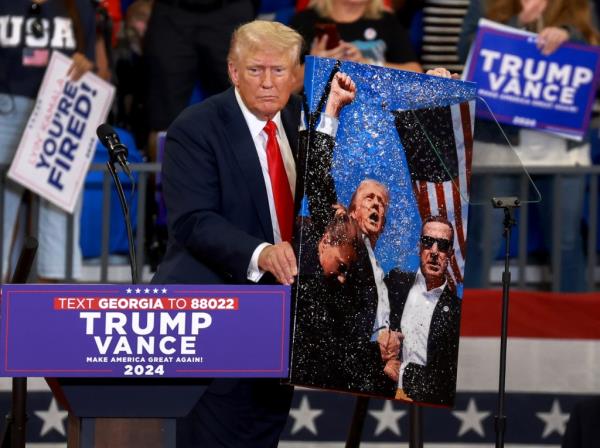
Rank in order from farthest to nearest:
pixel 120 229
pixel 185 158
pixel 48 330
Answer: pixel 120 229 < pixel 185 158 < pixel 48 330

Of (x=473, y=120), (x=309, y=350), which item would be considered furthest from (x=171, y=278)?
(x=473, y=120)

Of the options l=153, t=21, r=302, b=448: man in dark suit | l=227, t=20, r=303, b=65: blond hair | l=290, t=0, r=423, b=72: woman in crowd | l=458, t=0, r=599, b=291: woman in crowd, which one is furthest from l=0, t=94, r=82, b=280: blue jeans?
l=227, t=20, r=303, b=65: blond hair

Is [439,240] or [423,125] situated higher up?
[423,125]

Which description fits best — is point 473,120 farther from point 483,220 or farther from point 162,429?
point 483,220

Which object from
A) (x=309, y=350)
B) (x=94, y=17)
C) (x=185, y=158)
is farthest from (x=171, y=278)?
(x=94, y=17)

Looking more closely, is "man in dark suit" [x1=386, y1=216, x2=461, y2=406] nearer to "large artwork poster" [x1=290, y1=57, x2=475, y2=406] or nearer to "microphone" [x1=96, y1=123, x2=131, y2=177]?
"large artwork poster" [x1=290, y1=57, x2=475, y2=406]

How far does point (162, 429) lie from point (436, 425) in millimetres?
3183

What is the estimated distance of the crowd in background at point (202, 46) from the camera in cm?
781

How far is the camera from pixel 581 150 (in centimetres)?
810

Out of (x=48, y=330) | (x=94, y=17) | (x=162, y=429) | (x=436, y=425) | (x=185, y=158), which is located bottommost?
(x=436, y=425)

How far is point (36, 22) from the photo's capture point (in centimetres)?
803

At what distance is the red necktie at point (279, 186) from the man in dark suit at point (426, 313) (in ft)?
1.85

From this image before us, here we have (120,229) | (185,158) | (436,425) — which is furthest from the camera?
(120,229)

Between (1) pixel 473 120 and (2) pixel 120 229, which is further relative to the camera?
(2) pixel 120 229
